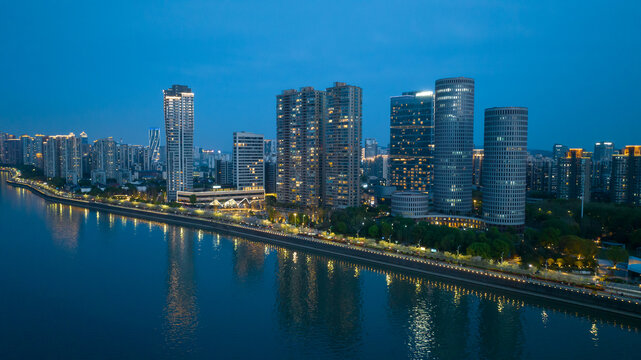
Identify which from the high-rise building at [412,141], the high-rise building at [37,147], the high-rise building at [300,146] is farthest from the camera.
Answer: the high-rise building at [37,147]

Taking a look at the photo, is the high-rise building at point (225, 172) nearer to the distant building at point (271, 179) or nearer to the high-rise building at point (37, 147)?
the distant building at point (271, 179)

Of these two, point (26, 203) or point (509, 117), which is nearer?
point (509, 117)

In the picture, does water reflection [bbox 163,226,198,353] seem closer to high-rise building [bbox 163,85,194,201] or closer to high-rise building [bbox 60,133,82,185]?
high-rise building [bbox 163,85,194,201]

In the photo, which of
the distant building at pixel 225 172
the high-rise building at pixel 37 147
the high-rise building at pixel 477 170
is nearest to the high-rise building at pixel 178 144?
the distant building at pixel 225 172

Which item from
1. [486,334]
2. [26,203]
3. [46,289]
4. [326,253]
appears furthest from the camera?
[26,203]

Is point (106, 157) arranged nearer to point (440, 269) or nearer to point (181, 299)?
point (181, 299)

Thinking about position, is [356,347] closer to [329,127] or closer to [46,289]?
[46,289]

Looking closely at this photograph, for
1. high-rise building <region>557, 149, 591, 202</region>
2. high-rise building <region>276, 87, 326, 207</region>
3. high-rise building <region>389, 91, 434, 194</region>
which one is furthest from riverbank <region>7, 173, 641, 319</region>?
high-rise building <region>557, 149, 591, 202</region>

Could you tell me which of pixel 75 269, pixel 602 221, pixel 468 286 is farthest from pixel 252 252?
pixel 602 221
